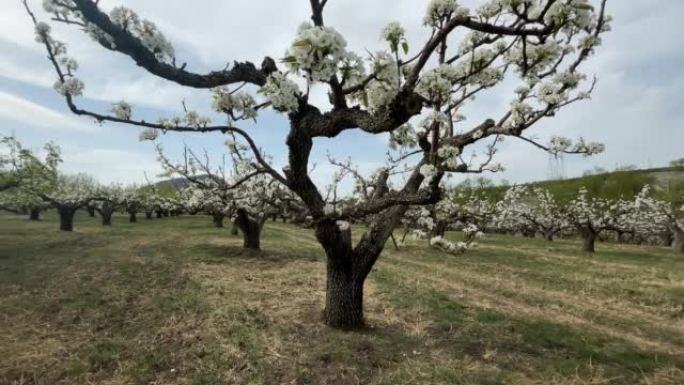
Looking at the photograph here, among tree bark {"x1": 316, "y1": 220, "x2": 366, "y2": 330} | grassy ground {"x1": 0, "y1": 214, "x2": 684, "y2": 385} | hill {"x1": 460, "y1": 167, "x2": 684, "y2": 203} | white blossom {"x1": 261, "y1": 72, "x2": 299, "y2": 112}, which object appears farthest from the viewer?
hill {"x1": 460, "y1": 167, "x2": 684, "y2": 203}

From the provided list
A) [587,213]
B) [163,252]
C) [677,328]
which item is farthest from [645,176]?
[163,252]

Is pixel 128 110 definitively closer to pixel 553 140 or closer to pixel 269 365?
→ pixel 269 365

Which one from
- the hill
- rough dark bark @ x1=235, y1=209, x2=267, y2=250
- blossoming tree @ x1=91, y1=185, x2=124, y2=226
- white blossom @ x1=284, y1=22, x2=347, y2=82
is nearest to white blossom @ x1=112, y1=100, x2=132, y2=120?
white blossom @ x1=284, y1=22, x2=347, y2=82

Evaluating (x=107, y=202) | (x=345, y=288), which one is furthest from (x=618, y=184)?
(x=345, y=288)

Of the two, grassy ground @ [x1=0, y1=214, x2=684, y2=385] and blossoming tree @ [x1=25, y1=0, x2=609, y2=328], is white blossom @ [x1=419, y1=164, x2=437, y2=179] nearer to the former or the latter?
blossoming tree @ [x1=25, y1=0, x2=609, y2=328]

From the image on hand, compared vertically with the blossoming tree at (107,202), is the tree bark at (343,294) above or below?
below

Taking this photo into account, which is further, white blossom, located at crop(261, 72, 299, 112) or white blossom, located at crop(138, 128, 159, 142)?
white blossom, located at crop(138, 128, 159, 142)

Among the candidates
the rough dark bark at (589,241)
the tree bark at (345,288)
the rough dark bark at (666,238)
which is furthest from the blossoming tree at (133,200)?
the rough dark bark at (666,238)

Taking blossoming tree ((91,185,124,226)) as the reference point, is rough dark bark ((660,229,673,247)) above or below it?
below

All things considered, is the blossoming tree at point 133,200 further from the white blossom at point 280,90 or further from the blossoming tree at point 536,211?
the white blossom at point 280,90

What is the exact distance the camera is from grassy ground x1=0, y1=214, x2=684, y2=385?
6816 millimetres

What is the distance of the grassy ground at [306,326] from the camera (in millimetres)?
6816

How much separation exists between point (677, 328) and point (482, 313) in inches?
202

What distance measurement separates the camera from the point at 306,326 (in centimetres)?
Answer: 875
